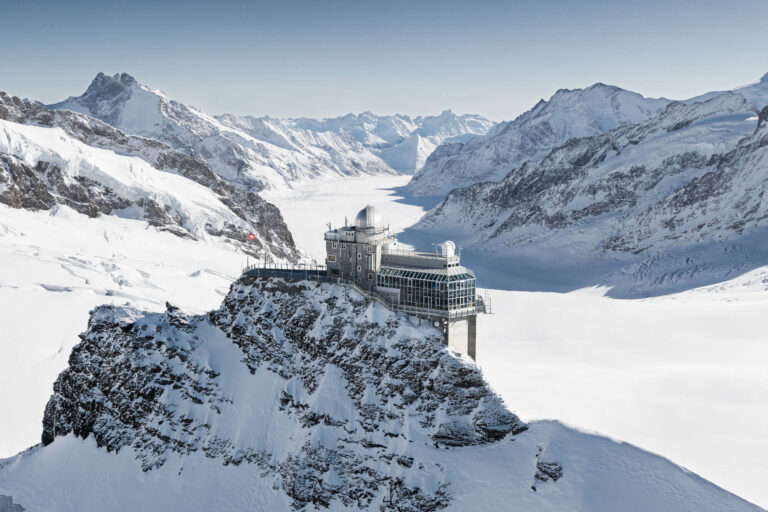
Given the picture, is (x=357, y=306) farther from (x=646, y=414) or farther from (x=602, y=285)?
(x=602, y=285)

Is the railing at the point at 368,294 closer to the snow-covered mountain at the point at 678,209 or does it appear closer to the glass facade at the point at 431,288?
the glass facade at the point at 431,288

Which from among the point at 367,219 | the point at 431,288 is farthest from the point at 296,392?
the point at 367,219

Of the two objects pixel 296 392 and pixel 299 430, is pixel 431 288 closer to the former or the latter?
pixel 296 392

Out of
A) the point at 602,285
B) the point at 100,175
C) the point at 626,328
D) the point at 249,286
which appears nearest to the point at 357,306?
the point at 249,286

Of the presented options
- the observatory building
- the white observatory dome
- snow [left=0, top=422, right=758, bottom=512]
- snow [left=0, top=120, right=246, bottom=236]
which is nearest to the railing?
the observatory building

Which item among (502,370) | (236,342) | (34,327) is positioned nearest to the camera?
(236,342)

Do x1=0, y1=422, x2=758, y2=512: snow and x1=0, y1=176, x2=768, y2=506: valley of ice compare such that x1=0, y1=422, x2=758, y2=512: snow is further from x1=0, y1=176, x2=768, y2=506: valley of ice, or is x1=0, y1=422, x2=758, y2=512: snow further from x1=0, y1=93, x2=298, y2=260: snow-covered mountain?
x1=0, y1=93, x2=298, y2=260: snow-covered mountain
